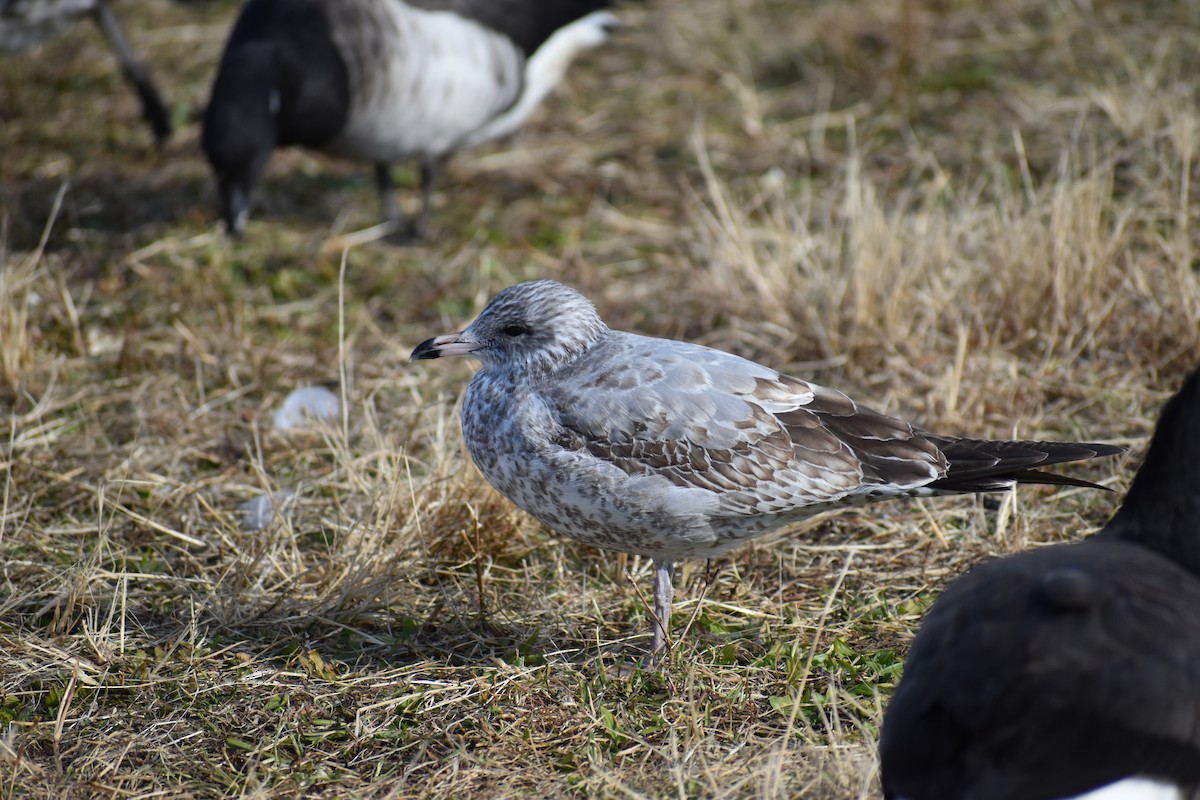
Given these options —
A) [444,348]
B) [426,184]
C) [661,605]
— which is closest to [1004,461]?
[661,605]

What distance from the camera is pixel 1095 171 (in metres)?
5.87

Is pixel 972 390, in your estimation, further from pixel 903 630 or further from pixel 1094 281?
pixel 903 630

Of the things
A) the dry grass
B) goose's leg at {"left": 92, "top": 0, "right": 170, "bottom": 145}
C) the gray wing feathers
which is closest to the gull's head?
the gray wing feathers

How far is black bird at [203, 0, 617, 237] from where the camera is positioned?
6.96 meters

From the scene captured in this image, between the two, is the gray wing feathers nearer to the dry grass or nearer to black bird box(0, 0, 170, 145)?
the dry grass

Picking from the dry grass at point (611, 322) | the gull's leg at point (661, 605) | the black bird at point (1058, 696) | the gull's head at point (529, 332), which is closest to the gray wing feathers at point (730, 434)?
Result: the gull's head at point (529, 332)

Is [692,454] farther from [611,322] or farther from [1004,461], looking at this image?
[611,322]

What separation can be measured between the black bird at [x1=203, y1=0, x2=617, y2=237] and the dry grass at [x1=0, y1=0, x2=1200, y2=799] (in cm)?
50

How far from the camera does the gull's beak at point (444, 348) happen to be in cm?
425

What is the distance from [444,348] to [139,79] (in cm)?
514

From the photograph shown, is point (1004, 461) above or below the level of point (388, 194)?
above

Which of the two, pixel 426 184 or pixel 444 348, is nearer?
pixel 444 348

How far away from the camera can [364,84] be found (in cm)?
722

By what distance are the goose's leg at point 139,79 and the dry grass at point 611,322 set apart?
0.24 metres
